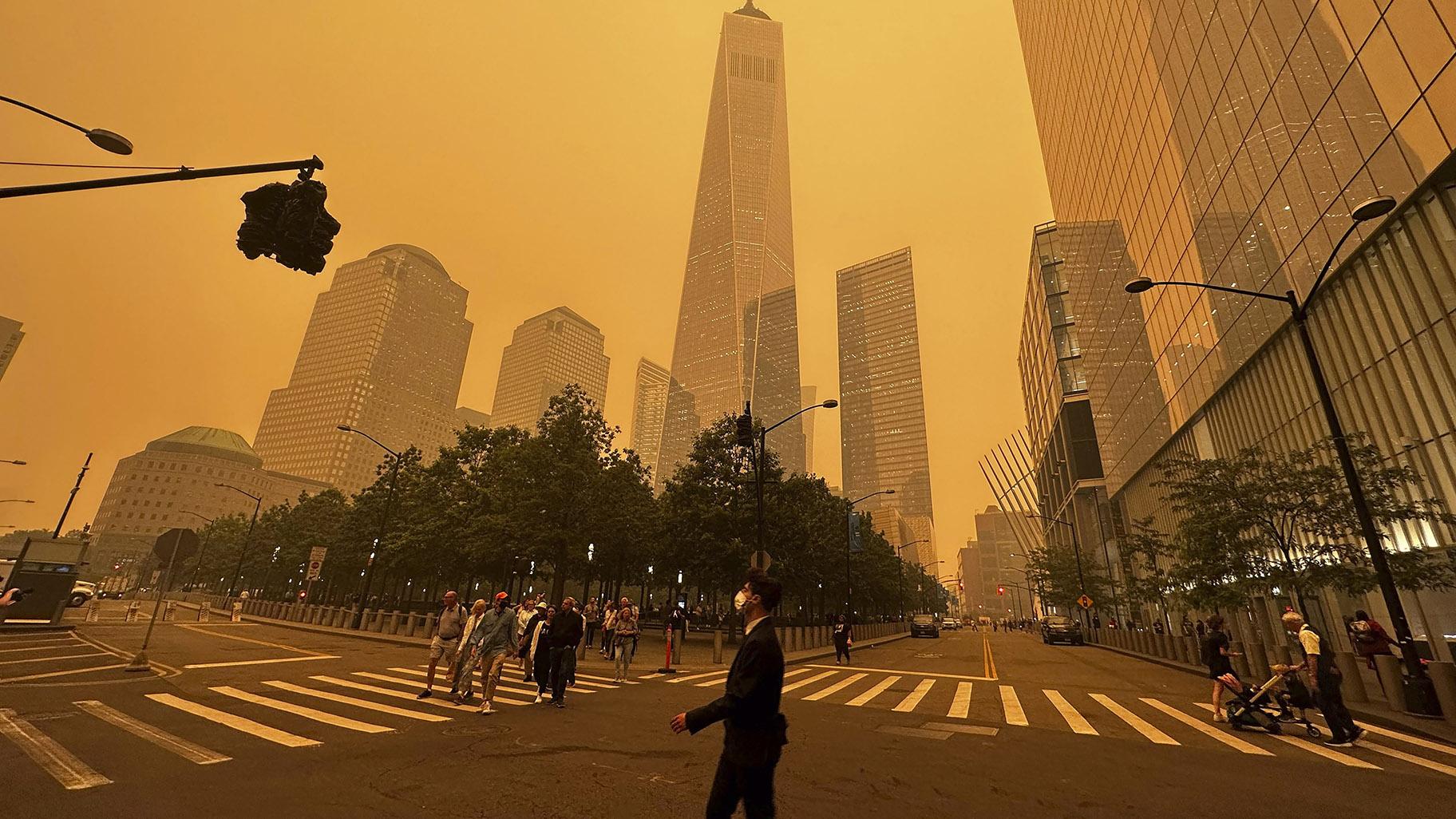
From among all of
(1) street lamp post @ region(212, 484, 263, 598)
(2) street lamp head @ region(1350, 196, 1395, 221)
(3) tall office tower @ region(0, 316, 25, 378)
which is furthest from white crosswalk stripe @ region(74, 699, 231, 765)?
(3) tall office tower @ region(0, 316, 25, 378)

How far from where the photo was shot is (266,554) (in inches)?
2714

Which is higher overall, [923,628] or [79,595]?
[79,595]

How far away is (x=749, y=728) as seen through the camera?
3.65 meters

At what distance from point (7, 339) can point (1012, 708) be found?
171 metres

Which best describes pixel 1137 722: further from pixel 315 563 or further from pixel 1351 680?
pixel 315 563

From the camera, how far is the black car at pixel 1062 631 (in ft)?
142

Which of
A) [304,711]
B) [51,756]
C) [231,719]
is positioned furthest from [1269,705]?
[51,756]

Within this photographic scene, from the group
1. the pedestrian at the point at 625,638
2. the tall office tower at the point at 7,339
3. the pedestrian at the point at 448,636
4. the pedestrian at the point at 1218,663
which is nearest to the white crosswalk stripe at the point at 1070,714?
the pedestrian at the point at 1218,663

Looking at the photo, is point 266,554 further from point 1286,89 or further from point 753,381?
point 753,381

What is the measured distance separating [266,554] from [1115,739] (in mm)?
86069

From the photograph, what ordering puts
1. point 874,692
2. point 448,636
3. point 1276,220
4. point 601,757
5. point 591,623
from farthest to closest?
point 591,623 < point 1276,220 < point 874,692 < point 448,636 < point 601,757

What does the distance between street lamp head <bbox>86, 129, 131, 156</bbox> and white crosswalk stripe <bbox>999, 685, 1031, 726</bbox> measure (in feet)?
54.8

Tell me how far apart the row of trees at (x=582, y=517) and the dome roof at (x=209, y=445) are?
156 metres

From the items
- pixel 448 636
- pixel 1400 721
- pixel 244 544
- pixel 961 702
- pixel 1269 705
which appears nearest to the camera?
pixel 1269 705
